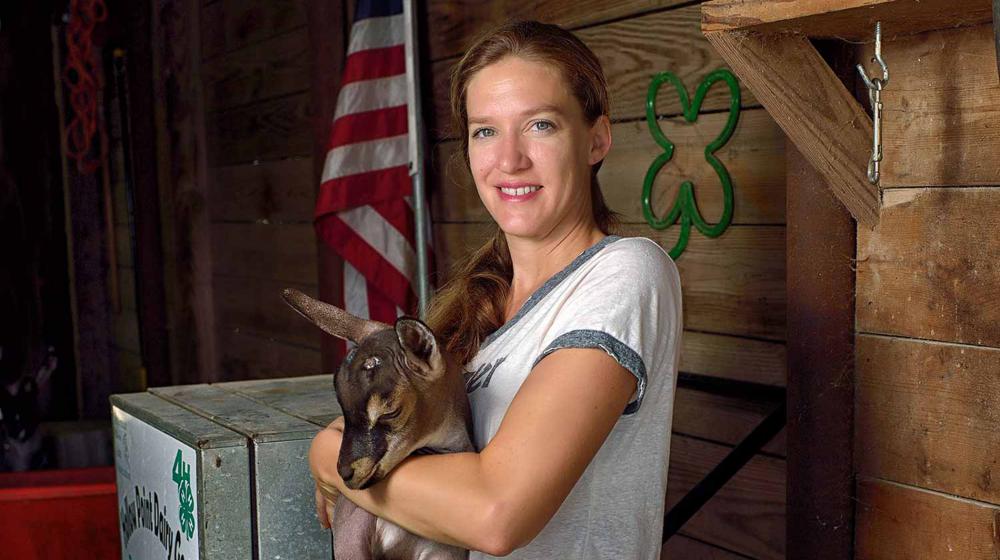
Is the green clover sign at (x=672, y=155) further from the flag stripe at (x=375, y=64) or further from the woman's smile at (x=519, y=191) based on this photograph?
the flag stripe at (x=375, y=64)

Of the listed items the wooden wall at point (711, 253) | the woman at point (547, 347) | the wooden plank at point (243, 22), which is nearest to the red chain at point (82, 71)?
the wooden plank at point (243, 22)

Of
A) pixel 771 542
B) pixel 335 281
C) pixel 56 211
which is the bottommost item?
pixel 771 542

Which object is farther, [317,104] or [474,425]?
[317,104]

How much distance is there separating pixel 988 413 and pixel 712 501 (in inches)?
30.9

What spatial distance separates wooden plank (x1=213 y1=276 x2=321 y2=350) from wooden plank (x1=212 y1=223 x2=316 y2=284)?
33mm

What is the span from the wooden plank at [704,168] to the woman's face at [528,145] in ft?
1.09

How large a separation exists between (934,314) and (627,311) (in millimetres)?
540

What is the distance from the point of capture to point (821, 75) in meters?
1.45

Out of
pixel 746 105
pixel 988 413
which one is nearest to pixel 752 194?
pixel 746 105

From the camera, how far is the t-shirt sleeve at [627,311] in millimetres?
1144

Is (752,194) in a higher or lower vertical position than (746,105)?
lower

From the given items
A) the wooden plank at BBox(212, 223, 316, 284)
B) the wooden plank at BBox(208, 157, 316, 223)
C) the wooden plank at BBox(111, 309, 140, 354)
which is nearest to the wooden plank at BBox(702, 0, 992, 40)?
the wooden plank at BBox(208, 157, 316, 223)

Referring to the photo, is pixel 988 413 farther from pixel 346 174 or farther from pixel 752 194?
pixel 346 174

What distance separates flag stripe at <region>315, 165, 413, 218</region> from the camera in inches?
122
